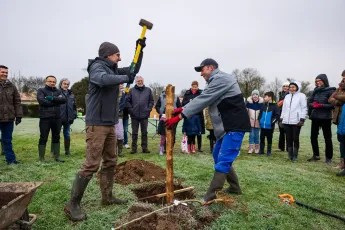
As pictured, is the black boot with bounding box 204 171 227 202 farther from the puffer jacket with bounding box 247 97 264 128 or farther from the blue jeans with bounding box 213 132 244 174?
the puffer jacket with bounding box 247 97 264 128

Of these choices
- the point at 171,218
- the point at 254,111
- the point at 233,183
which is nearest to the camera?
the point at 171,218

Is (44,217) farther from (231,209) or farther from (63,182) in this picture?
(231,209)

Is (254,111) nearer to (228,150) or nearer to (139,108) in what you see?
(139,108)

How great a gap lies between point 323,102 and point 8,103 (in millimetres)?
8700

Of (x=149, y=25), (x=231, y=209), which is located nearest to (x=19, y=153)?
(x=149, y=25)

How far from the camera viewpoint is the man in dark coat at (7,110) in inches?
278

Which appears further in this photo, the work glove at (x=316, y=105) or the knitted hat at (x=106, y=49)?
the work glove at (x=316, y=105)

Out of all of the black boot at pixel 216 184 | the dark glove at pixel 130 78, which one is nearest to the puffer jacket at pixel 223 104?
the black boot at pixel 216 184

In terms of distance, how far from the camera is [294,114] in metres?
8.72

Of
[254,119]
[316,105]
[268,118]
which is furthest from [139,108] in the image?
[316,105]

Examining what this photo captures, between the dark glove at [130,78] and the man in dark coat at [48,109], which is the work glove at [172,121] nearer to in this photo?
the dark glove at [130,78]

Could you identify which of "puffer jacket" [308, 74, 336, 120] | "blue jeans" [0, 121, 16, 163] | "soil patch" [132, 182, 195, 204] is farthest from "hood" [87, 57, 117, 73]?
"puffer jacket" [308, 74, 336, 120]

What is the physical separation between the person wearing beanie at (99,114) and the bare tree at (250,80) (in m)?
43.5

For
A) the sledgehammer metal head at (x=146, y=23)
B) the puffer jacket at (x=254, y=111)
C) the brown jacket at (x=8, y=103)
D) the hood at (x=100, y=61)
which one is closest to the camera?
the hood at (x=100, y=61)
